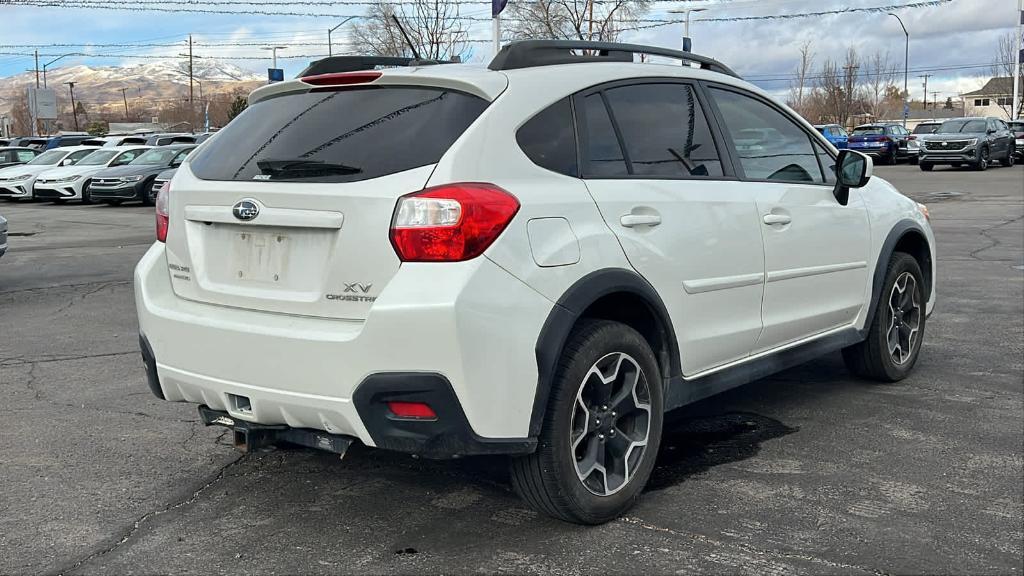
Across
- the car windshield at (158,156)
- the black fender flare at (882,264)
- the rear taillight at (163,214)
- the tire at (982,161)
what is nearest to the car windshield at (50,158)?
the car windshield at (158,156)

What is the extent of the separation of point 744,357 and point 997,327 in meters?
3.97

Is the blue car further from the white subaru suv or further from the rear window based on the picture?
the rear window

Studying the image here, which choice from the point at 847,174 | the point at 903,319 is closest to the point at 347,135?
the point at 847,174

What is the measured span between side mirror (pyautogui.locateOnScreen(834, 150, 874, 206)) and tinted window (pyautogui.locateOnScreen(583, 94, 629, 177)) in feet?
5.77

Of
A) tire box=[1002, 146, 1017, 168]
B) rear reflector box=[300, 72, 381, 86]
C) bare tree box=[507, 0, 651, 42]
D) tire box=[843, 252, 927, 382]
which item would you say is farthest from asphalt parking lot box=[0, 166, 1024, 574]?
bare tree box=[507, 0, 651, 42]

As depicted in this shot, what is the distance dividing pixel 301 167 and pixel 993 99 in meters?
136

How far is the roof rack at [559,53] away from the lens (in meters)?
3.94

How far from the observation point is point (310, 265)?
3.49m

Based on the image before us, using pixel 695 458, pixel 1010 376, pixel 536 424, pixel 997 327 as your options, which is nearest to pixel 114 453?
Answer: pixel 536 424

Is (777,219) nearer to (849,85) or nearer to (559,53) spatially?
(559,53)

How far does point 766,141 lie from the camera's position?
4.96m

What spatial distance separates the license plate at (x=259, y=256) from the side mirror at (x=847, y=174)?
9.84ft

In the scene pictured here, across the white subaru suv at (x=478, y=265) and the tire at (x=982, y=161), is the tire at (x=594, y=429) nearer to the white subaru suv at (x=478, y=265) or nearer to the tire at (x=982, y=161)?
the white subaru suv at (x=478, y=265)

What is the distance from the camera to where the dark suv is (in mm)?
33000
